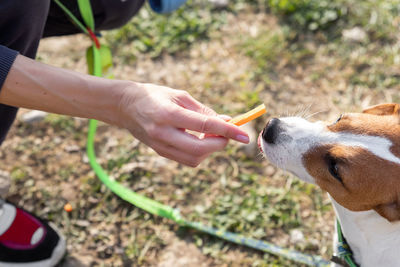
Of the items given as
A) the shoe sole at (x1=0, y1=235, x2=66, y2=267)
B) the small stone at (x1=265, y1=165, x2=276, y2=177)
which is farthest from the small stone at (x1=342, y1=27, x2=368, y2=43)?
the shoe sole at (x1=0, y1=235, x2=66, y2=267)

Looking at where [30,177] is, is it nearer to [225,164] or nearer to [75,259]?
[75,259]

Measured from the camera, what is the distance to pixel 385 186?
183cm

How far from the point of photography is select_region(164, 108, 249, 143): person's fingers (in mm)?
1470

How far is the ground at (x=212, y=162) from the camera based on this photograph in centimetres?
250

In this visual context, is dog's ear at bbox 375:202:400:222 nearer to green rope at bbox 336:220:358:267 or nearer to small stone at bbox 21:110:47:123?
green rope at bbox 336:220:358:267

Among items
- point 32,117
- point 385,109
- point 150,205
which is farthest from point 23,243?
point 385,109

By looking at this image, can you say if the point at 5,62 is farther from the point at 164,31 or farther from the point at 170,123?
the point at 164,31

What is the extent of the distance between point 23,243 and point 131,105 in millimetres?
1242

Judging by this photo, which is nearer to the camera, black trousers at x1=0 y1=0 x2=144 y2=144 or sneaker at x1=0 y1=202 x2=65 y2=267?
black trousers at x1=0 y1=0 x2=144 y2=144

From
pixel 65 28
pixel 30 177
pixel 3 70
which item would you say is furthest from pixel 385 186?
pixel 30 177

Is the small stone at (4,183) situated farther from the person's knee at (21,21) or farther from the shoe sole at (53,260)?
the person's knee at (21,21)

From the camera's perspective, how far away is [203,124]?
151 cm

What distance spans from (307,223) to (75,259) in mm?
1387

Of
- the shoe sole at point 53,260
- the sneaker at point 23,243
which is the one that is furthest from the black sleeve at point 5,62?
the shoe sole at point 53,260
